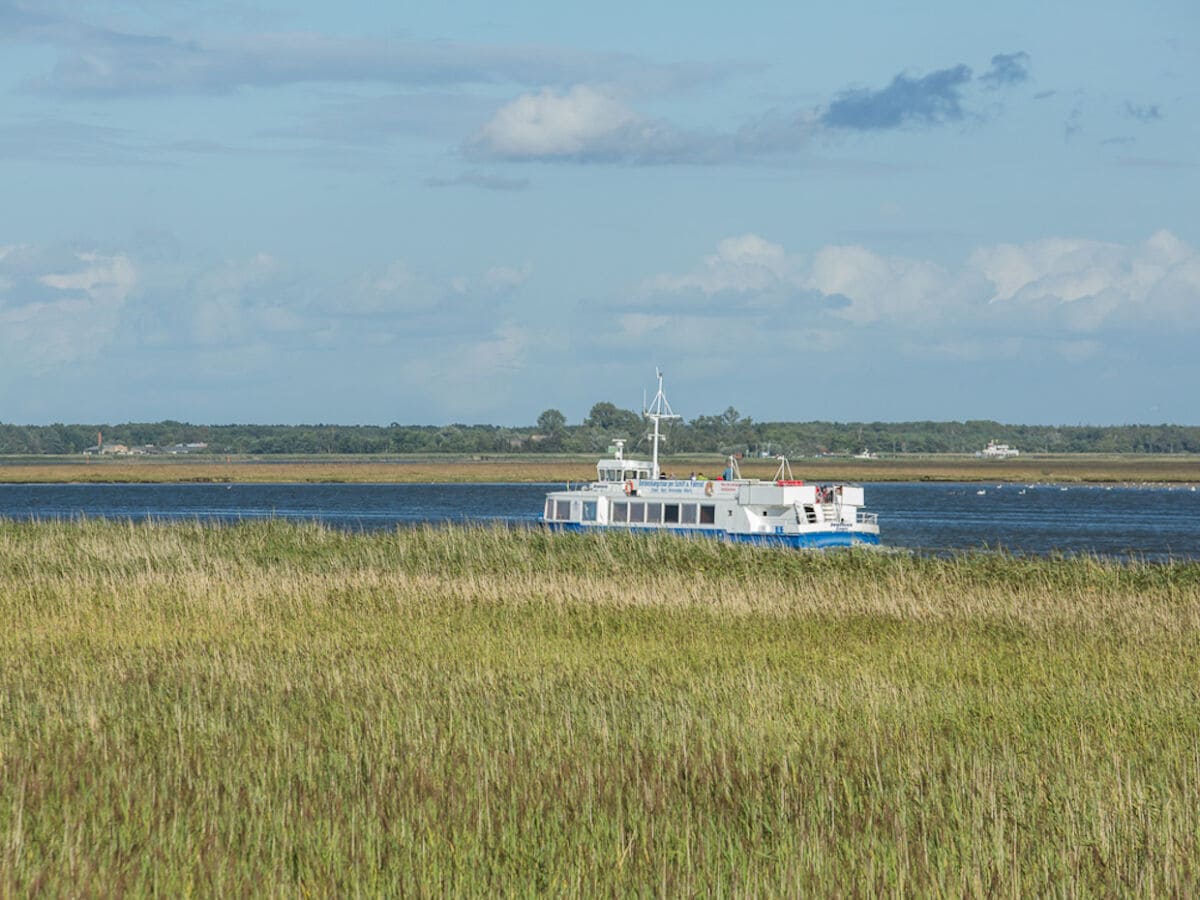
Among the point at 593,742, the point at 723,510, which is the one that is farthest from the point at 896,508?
the point at 593,742

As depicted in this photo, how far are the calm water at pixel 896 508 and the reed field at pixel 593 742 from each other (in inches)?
966

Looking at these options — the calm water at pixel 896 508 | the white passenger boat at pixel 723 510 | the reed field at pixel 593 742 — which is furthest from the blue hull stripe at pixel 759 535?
the reed field at pixel 593 742

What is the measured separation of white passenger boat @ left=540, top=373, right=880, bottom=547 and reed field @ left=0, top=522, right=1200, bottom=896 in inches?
900

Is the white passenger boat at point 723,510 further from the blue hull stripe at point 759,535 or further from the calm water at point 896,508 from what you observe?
the calm water at point 896,508

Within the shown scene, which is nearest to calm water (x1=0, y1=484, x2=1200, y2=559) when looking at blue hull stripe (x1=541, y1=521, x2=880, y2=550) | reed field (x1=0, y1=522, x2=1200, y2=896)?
blue hull stripe (x1=541, y1=521, x2=880, y2=550)

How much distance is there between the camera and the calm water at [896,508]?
→ 217 ft

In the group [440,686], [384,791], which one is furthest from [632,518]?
[384,791]

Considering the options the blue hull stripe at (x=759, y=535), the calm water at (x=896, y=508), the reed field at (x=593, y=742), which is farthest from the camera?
the calm water at (x=896, y=508)

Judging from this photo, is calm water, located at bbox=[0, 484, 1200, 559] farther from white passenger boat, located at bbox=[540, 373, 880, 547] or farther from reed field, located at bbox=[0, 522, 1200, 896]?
reed field, located at bbox=[0, 522, 1200, 896]

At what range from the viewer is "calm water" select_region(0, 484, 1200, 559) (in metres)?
66.0

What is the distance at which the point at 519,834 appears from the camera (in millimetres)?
9531

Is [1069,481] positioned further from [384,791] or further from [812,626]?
[384,791]

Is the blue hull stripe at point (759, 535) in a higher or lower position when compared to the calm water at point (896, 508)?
higher

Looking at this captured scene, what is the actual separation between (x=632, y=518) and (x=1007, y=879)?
39977 mm
